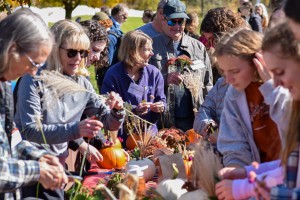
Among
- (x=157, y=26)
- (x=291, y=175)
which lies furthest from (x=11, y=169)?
(x=157, y=26)

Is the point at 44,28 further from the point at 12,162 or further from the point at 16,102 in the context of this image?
the point at 16,102

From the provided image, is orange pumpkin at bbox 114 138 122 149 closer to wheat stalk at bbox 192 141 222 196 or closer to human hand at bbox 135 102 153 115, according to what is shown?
human hand at bbox 135 102 153 115

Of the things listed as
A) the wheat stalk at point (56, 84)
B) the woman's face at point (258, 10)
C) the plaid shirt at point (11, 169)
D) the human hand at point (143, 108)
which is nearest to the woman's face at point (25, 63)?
the plaid shirt at point (11, 169)

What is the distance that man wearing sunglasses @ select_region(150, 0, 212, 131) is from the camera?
6.11m

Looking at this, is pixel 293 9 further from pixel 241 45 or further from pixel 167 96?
pixel 167 96

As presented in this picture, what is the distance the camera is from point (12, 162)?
8.63ft

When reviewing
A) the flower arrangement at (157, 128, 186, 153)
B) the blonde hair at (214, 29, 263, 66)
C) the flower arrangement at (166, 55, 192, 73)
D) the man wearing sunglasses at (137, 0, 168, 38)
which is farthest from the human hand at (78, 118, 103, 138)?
the man wearing sunglasses at (137, 0, 168, 38)

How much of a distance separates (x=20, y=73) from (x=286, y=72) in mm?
1134

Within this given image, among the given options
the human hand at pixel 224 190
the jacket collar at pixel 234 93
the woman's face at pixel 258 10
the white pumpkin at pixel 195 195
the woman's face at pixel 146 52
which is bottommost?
the woman's face at pixel 258 10

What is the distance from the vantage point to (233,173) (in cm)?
287

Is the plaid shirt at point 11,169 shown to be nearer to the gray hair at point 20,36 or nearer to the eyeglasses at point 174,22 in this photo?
the gray hair at point 20,36

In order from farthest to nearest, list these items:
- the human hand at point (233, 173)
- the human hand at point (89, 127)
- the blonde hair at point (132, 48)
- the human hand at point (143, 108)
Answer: the blonde hair at point (132, 48)
the human hand at point (143, 108)
the human hand at point (89, 127)
the human hand at point (233, 173)

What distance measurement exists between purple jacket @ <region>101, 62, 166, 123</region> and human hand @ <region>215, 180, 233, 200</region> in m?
3.12

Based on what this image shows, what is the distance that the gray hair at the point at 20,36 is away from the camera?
8.77ft
